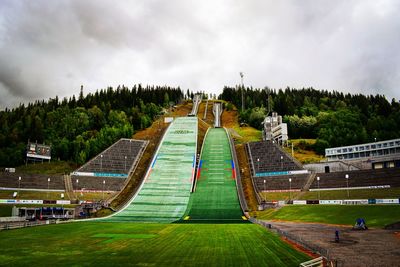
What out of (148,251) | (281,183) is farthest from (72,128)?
(148,251)

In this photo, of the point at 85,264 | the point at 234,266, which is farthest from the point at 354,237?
the point at 85,264

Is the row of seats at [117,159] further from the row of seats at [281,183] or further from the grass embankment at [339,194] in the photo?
the grass embankment at [339,194]

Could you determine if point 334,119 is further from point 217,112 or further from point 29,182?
point 29,182

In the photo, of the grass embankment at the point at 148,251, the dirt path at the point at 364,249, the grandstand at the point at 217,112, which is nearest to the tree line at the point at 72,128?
the grandstand at the point at 217,112

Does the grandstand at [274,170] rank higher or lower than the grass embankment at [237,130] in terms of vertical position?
lower

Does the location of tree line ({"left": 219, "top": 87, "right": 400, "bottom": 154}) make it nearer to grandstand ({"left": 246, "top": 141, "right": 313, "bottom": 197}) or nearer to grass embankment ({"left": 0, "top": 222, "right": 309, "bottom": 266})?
grandstand ({"left": 246, "top": 141, "right": 313, "bottom": 197})

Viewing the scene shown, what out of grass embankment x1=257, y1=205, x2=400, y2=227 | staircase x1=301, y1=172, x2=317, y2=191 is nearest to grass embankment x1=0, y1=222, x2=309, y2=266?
grass embankment x1=257, y1=205, x2=400, y2=227
